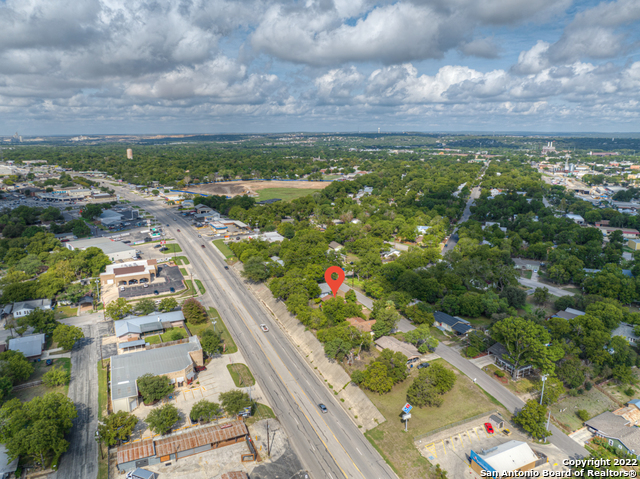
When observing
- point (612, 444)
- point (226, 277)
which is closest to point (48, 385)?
point (226, 277)

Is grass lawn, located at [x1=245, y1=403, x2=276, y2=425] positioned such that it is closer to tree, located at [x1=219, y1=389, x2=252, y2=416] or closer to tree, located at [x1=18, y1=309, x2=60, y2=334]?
tree, located at [x1=219, y1=389, x2=252, y2=416]

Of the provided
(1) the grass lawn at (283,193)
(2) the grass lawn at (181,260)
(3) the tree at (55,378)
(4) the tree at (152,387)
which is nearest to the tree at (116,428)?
(4) the tree at (152,387)

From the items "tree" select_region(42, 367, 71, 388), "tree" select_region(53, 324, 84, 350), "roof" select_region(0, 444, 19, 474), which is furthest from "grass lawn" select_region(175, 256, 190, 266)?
"roof" select_region(0, 444, 19, 474)

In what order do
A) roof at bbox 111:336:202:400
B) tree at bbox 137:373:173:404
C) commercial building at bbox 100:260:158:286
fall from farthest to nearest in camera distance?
commercial building at bbox 100:260:158:286
roof at bbox 111:336:202:400
tree at bbox 137:373:173:404

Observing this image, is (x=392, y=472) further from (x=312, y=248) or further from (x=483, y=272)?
(x=312, y=248)

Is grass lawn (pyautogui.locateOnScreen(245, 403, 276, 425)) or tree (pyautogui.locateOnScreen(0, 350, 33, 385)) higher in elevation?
tree (pyautogui.locateOnScreen(0, 350, 33, 385))

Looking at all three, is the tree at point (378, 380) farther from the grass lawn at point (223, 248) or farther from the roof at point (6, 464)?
the grass lawn at point (223, 248)
